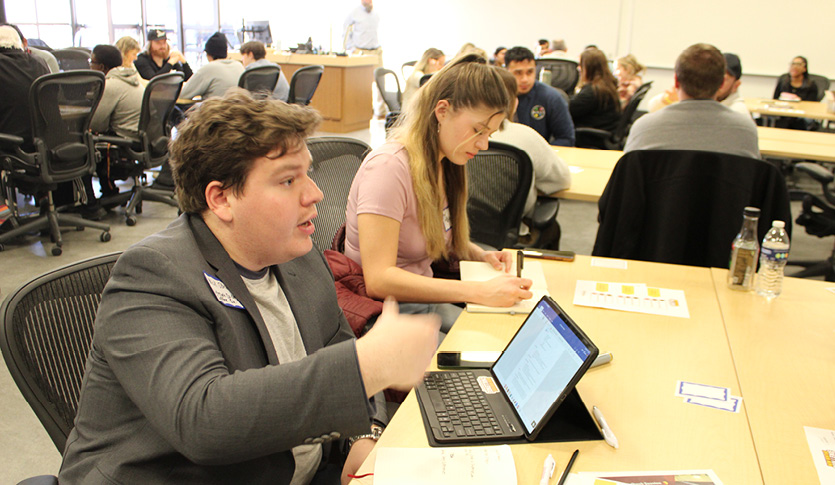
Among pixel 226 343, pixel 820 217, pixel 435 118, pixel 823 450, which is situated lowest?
pixel 820 217

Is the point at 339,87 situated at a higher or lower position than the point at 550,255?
higher

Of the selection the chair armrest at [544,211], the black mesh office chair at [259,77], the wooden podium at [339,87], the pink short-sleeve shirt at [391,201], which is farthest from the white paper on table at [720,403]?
the wooden podium at [339,87]

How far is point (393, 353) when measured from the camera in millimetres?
962

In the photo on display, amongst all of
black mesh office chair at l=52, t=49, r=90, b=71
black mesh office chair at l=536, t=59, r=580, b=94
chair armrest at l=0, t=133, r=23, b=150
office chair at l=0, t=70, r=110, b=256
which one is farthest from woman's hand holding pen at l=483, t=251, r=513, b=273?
black mesh office chair at l=52, t=49, r=90, b=71

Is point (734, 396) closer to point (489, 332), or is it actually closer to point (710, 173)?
point (489, 332)

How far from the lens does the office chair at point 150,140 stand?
4.53 meters

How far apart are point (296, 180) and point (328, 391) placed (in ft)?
1.28

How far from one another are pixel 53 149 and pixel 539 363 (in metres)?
3.75

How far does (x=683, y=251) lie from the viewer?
8.41ft

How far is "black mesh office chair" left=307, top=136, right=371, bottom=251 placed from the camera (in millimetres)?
2211

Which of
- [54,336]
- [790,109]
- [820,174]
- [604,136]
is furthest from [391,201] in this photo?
[790,109]

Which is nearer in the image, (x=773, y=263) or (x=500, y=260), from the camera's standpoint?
(x=773, y=263)

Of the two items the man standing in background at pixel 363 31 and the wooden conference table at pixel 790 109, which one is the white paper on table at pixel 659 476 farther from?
the man standing in background at pixel 363 31

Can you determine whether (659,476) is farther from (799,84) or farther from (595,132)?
(799,84)
